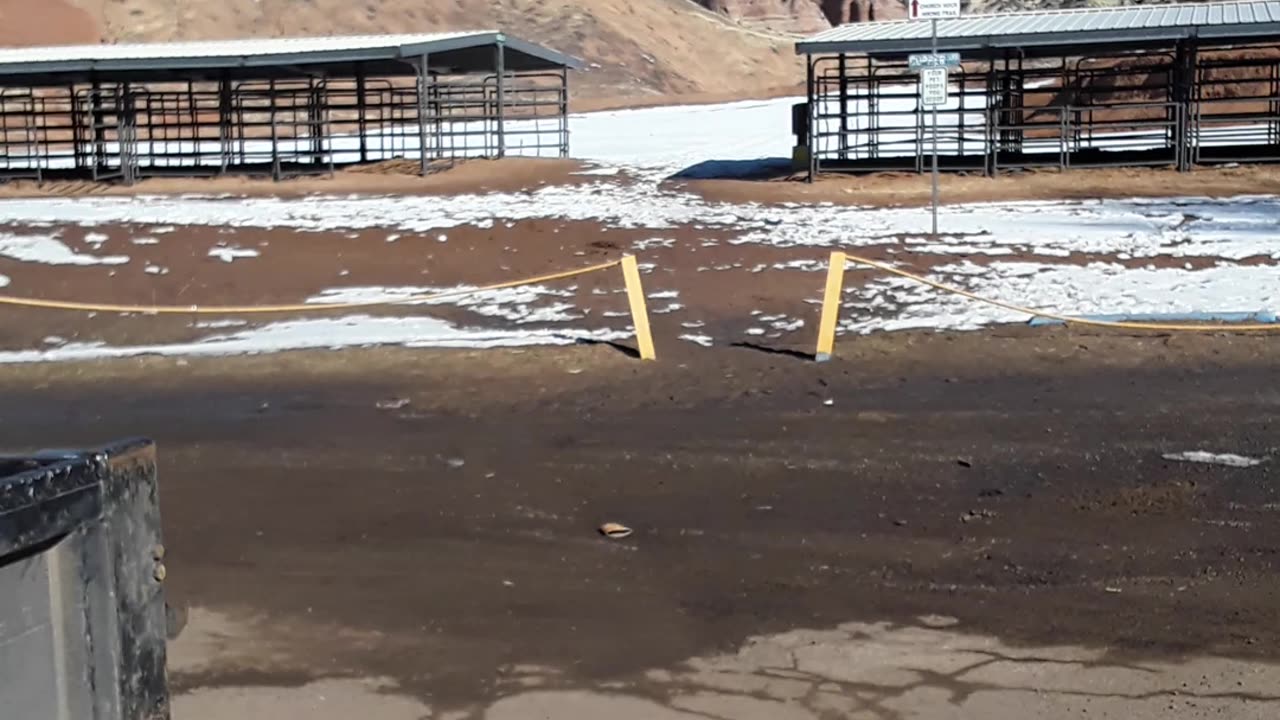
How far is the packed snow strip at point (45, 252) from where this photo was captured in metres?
22.4

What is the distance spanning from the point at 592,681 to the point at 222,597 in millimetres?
2405

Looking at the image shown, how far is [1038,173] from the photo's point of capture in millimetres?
27375

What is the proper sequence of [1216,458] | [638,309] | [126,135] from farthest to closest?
[126,135] < [638,309] < [1216,458]

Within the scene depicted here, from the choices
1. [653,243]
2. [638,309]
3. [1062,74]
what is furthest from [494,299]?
[1062,74]

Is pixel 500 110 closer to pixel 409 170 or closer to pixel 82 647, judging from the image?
pixel 409 170

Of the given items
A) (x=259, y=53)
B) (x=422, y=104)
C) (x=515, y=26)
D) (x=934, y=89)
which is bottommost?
(x=934, y=89)

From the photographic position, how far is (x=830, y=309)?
14.2 m

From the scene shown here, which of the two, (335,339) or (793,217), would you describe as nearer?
(335,339)

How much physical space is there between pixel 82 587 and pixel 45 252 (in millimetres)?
22031

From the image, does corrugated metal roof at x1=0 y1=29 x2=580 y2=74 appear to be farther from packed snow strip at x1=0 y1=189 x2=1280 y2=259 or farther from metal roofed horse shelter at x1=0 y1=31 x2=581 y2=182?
packed snow strip at x1=0 y1=189 x2=1280 y2=259

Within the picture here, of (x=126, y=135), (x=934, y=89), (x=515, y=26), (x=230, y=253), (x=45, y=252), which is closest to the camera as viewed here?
(x=934, y=89)

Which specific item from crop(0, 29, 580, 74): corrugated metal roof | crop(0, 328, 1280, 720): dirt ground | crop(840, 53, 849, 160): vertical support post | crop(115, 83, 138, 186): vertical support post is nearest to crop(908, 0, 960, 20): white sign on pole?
crop(0, 328, 1280, 720): dirt ground

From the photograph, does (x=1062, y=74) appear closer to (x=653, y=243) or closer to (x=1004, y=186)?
(x=1004, y=186)

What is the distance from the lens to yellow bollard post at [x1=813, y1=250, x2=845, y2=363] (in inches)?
551
